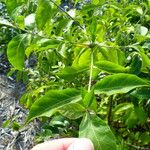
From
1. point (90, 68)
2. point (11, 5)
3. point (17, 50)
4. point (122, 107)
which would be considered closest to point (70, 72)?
point (90, 68)

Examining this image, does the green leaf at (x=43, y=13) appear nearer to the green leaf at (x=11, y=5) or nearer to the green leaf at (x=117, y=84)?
the green leaf at (x=11, y=5)

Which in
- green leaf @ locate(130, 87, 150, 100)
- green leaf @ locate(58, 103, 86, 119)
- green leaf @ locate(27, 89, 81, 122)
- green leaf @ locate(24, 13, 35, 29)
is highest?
green leaf @ locate(24, 13, 35, 29)

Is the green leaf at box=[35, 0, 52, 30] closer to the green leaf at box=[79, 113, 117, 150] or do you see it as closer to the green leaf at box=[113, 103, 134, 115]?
the green leaf at box=[79, 113, 117, 150]

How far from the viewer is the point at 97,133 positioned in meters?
0.83

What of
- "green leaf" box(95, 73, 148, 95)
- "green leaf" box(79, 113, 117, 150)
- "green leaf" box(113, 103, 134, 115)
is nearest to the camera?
"green leaf" box(79, 113, 117, 150)

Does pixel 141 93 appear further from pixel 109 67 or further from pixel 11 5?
pixel 11 5

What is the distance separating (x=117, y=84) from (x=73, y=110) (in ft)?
0.39

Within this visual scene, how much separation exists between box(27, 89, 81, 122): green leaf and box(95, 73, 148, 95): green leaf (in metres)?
0.06

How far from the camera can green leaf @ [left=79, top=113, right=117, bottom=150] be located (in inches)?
31.7

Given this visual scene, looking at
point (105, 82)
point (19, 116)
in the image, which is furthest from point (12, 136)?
point (105, 82)

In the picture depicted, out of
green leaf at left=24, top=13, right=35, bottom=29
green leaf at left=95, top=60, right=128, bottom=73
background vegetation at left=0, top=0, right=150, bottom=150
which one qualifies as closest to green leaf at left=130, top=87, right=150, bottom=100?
background vegetation at left=0, top=0, right=150, bottom=150

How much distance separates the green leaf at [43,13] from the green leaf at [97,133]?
358 mm

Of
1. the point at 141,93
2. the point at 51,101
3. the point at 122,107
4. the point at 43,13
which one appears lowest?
the point at 122,107

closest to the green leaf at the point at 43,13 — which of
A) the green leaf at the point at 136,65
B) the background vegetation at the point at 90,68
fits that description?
the background vegetation at the point at 90,68
